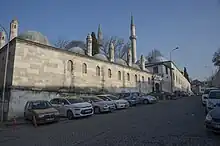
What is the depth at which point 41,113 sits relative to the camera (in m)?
13.9

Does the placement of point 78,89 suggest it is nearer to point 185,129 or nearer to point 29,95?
point 29,95

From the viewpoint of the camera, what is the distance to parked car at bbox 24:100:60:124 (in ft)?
45.1

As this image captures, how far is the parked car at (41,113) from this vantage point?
13.8 metres

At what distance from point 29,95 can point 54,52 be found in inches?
281

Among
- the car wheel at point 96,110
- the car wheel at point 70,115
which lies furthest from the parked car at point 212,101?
the car wheel at point 70,115

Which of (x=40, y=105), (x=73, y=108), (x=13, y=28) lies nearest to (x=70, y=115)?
(x=73, y=108)

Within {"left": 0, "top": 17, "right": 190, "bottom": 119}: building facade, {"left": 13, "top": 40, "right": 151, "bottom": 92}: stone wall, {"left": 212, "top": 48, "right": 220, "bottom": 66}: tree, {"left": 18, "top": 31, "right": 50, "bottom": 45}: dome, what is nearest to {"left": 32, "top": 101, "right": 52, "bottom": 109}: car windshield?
{"left": 0, "top": 17, "right": 190, "bottom": 119}: building facade

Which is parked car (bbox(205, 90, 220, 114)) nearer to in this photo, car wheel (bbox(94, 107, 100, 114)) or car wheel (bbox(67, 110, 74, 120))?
car wheel (bbox(94, 107, 100, 114))

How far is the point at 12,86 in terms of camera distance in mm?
19891

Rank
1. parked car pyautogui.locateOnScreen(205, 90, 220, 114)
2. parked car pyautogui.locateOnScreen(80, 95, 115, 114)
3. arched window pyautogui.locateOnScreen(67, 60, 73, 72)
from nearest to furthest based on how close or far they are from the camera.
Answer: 1. parked car pyautogui.locateOnScreen(205, 90, 220, 114)
2. parked car pyautogui.locateOnScreen(80, 95, 115, 114)
3. arched window pyautogui.locateOnScreen(67, 60, 73, 72)

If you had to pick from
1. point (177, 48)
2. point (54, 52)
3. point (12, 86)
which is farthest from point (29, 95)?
point (177, 48)

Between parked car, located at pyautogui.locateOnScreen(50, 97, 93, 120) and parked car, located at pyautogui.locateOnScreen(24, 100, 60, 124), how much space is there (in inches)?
53.8

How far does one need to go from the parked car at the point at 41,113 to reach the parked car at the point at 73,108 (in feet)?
4.48

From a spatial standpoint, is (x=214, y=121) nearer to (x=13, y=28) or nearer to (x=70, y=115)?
(x=70, y=115)
